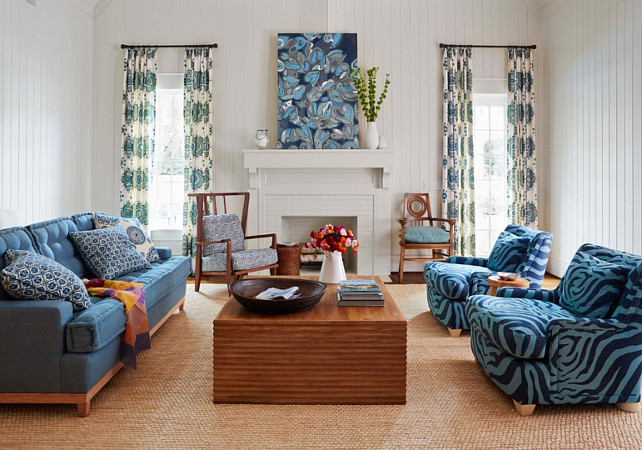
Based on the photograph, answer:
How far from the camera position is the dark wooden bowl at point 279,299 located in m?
2.64

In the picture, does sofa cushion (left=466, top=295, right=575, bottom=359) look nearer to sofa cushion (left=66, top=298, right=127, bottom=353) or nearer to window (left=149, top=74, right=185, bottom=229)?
sofa cushion (left=66, top=298, right=127, bottom=353)

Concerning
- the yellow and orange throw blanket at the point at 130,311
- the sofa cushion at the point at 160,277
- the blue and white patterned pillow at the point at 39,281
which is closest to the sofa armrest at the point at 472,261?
the sofa cushion at the point at 160,277

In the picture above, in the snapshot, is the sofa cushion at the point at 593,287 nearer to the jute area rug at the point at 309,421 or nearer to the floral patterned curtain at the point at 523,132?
the jute area rug at the point at 309,421

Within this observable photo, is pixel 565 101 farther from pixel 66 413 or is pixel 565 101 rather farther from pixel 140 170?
pixel 66 413

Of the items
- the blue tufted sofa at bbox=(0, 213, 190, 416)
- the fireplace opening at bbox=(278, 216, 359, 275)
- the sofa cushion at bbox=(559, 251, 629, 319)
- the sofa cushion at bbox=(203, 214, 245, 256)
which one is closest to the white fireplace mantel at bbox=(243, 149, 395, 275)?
the fireplace opening at bbox=(278, 216, 359, 275)

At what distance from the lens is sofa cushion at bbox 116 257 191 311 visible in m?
3.38

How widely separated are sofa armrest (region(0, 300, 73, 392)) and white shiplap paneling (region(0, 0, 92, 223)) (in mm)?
2760

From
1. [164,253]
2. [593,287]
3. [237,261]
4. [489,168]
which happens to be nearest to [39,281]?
[164,253]

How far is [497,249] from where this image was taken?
4027mm

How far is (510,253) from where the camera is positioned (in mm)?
3850

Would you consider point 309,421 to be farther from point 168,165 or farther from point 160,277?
point 168,165

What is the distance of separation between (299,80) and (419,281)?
2.85 metres

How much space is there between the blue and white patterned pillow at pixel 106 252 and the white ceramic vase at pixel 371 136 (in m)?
3.23

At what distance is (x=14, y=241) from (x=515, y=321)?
9.23 feet
